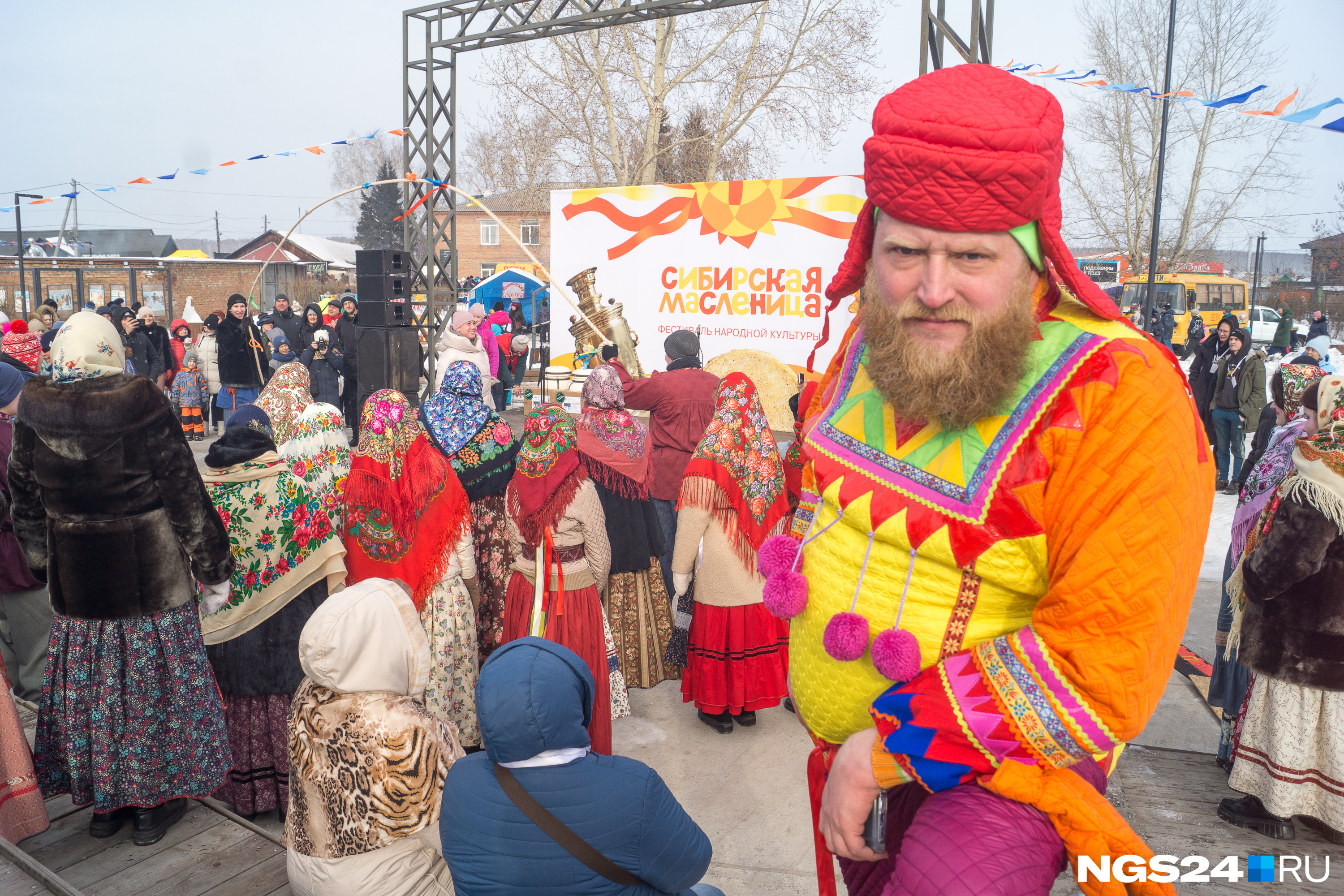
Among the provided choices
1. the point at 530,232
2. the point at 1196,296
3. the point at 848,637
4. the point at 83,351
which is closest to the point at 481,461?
the point at 83,351

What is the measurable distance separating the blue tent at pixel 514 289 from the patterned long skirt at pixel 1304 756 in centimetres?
1906

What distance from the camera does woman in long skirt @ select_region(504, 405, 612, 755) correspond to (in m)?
3.97

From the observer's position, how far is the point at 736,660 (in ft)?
14.9

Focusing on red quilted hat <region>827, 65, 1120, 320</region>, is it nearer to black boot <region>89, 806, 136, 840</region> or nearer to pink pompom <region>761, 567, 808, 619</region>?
pink pompom <region>761, 567, 808, 619</region>

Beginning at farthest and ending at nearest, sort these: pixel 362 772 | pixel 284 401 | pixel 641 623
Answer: pixel 284 401 < pixel 641 623 < pixel 362 772

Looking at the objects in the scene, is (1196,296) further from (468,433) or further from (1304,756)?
(468,433)

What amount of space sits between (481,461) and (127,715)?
76.3 inches

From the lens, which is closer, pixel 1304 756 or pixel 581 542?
pixel 1304 756

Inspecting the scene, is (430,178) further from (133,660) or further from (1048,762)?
(1048,762)

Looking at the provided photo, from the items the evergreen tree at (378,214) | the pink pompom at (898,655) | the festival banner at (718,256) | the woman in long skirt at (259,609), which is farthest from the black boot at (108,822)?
the evergreen tree at (378,214)

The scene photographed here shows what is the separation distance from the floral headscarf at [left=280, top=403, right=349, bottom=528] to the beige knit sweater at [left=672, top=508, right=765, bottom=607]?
5.31 feet

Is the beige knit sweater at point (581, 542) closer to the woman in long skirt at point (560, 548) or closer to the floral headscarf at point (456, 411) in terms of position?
the woman in long skirt at point (560, 548)

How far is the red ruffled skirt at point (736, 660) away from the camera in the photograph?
4535 mm

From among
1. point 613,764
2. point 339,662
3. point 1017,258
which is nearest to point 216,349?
point 339,662
